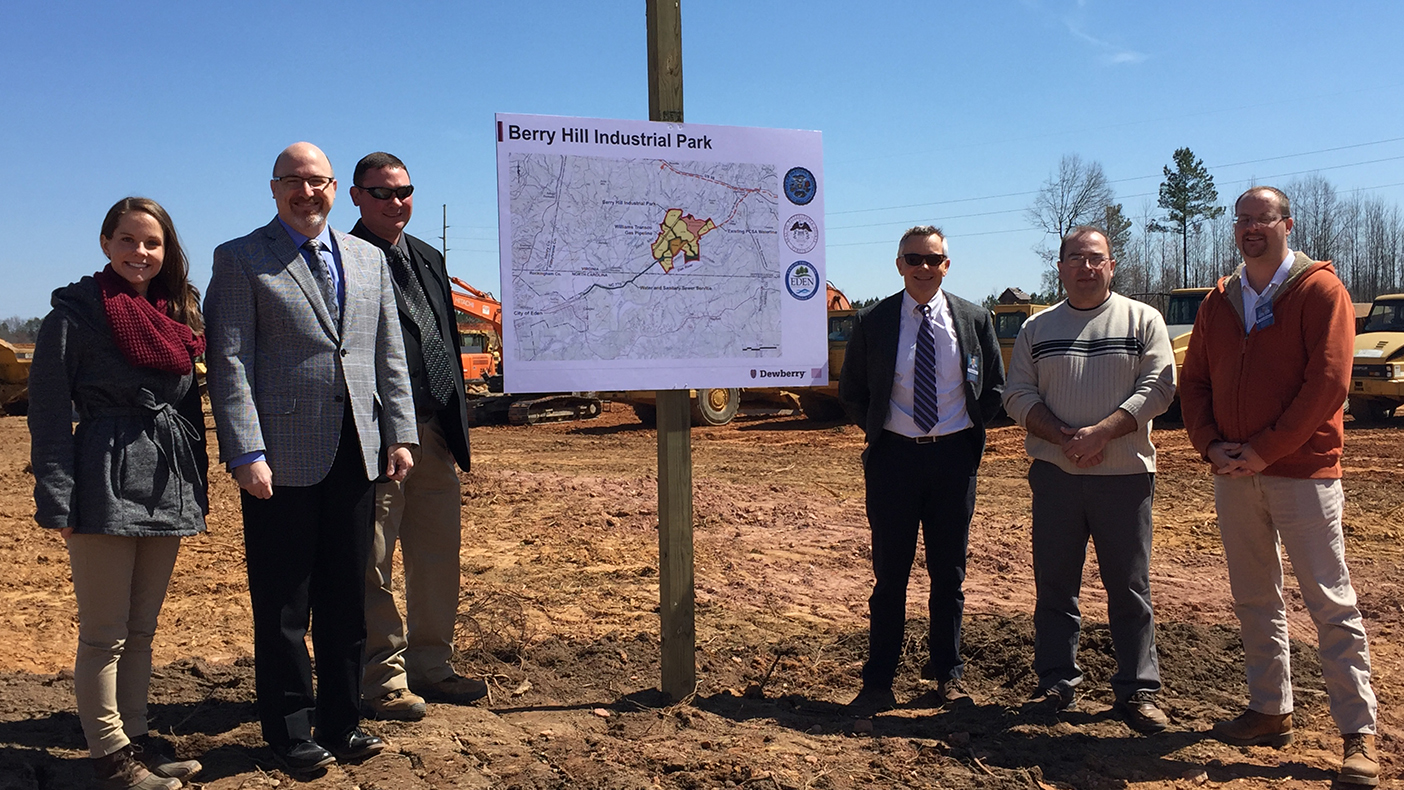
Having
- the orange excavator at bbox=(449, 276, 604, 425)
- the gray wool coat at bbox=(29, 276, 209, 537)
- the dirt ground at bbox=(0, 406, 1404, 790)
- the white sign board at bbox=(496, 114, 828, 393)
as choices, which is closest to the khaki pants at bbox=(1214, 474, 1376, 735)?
the dirt ground at bbox=(0, 406, 1404, 790)

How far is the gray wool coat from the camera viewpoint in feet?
10.0

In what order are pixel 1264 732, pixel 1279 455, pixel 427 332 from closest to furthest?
1. pixel 1279 455
2. pixel 1264 732
3. pixel 427 332

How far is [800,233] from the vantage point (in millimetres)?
4383

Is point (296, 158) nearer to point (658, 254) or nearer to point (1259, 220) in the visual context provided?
point (658, 254)

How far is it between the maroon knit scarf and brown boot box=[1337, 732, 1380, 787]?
13.6 feet

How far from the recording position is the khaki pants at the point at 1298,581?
146 inches

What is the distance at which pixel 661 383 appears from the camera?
4172mm

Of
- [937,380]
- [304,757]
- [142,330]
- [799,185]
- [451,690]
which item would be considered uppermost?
[799,185]

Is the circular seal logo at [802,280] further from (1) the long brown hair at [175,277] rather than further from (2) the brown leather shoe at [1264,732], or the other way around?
(2) the brown leather shoe at [1264,732]

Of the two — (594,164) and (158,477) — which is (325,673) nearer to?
(158,477)

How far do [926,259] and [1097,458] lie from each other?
3.52ft

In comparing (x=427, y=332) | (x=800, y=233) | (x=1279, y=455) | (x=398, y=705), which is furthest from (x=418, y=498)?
(x=1279, y=455)

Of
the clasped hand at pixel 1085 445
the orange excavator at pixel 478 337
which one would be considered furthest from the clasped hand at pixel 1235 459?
the orange excavator at pixel 478 337

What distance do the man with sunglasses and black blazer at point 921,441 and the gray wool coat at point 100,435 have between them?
8.68 ft
